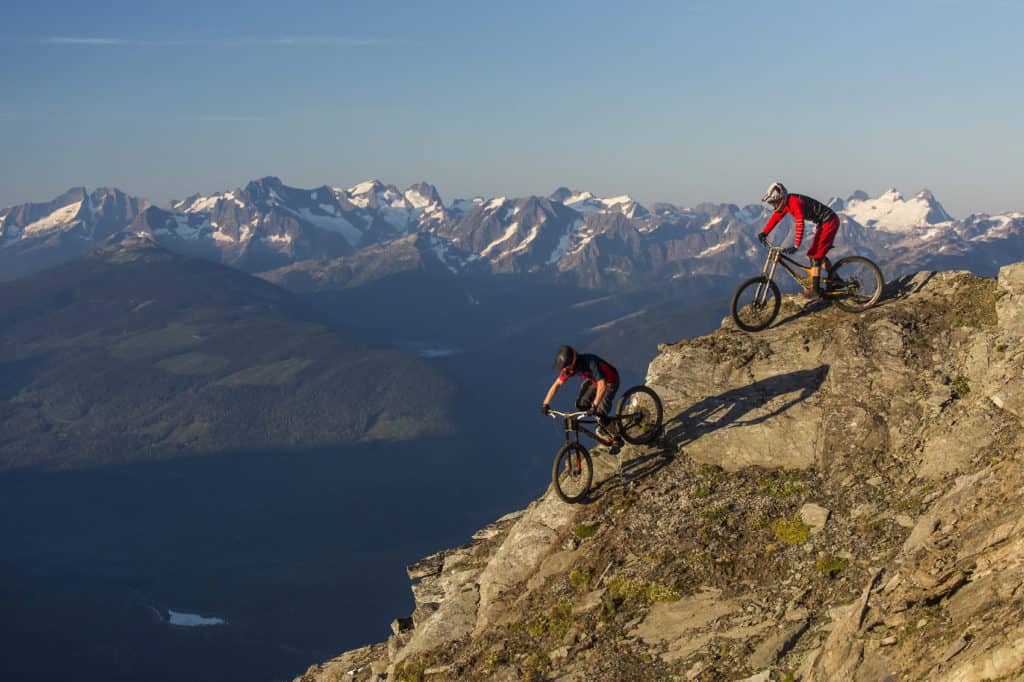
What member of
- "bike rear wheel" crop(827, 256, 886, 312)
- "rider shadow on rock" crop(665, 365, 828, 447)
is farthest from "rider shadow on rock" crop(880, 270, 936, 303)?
"rider shadow on rock" crop(665, 365, 828, 447)

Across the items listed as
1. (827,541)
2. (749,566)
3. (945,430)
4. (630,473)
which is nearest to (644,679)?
(749,566)

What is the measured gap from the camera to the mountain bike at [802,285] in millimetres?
25656

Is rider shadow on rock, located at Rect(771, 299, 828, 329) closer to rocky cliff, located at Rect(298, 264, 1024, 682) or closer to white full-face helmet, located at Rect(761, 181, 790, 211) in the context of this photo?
rocky cliff, located at Rect(298, 264, 1024, 682)

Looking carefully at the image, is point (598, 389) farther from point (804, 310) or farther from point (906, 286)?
point (906, 286)

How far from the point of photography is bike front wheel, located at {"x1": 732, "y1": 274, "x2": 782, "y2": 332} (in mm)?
26625

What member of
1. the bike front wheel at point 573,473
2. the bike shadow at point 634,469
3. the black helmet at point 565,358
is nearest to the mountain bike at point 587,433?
the bike front wheel at point 573,473

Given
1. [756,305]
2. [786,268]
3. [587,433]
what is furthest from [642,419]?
[786,268]

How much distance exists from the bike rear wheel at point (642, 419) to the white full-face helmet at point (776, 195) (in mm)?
7331

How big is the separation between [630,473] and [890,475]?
710cm

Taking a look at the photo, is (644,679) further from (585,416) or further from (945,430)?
(945,430)

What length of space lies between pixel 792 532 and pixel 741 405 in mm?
5582

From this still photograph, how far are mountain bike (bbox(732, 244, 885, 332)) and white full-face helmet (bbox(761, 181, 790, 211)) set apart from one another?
4.58 ft

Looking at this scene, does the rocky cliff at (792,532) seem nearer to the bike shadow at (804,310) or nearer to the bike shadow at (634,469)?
the bike shadow at (634,469)

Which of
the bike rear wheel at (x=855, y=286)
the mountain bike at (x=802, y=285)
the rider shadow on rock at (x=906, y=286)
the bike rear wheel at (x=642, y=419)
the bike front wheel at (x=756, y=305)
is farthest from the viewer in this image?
the bike front wheel at (x=756, y=305)
